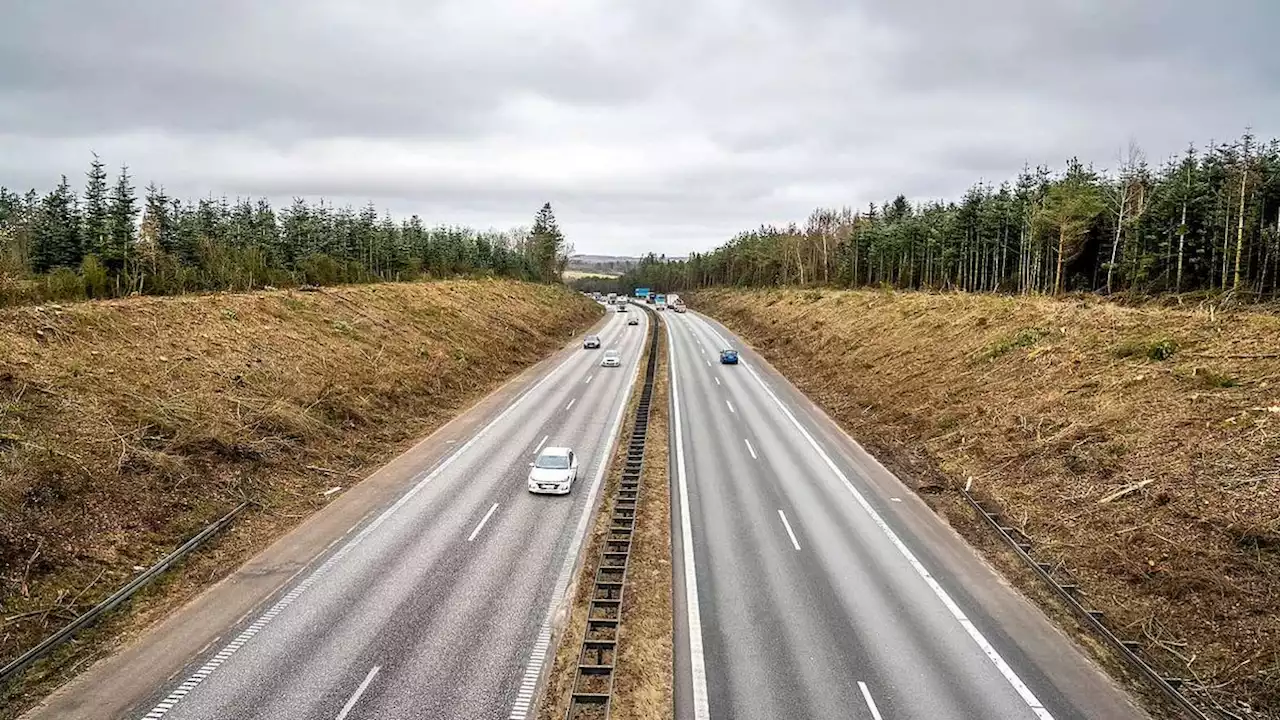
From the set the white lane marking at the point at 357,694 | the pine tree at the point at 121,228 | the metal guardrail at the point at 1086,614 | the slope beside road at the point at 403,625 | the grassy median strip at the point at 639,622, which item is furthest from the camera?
the pine tree at the point at 121,228

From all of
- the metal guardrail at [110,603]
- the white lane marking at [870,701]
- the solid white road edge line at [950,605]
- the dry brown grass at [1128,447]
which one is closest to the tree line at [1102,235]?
the dry brown grass at [1128,447]

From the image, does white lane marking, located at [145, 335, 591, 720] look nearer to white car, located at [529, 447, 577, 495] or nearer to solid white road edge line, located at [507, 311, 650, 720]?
white car, located at [529, 447, 577, 495]

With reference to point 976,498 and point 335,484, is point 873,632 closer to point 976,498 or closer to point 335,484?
point 976,498

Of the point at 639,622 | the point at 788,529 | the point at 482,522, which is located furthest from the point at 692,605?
the point at 482,522

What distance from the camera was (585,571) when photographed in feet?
63.2

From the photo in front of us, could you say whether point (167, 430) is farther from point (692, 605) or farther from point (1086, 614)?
point (1086, 614)

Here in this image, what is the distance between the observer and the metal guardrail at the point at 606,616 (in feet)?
44.2

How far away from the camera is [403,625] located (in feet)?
53.2

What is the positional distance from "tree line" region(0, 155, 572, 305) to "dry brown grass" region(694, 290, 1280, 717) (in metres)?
40.6

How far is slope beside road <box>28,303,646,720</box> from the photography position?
1338 cm

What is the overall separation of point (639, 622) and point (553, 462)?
10.2 meters

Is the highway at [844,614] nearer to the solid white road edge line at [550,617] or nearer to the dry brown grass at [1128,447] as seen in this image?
the dry brown grass at [1128,447]

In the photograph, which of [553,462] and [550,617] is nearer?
[550,617]

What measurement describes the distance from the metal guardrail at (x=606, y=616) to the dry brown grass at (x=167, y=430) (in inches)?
420
